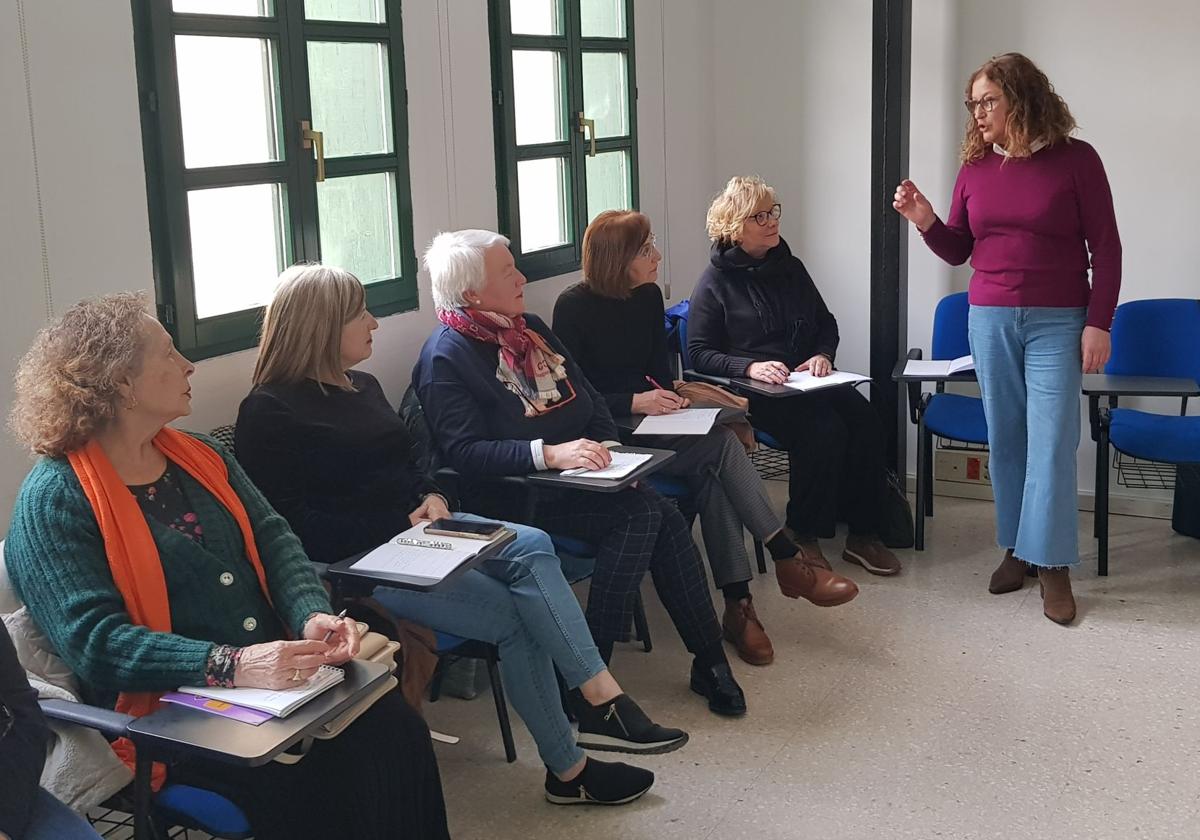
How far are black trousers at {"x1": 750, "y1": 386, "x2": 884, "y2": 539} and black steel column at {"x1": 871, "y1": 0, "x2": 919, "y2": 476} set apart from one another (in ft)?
1.05

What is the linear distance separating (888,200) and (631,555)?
6.76ft

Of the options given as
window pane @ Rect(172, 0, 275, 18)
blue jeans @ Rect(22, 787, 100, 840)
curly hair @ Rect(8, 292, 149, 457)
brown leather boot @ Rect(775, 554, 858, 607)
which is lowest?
brown leather boot @ Rect(775, 554, 858, 607)

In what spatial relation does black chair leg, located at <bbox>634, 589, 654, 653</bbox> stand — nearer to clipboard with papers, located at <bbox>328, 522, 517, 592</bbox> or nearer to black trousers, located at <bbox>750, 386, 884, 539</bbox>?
black trousers, located at <bbox>750, 386, 884, 539</bbox>

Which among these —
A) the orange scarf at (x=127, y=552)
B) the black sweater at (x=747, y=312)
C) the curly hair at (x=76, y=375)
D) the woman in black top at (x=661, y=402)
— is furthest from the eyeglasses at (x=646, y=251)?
the orange scarf at (x=127, y=552)

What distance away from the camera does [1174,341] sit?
440 cm

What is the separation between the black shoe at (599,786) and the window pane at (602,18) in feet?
9.08

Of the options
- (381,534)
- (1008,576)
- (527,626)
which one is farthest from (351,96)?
(1008,576)

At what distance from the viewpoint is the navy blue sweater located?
3.24 m

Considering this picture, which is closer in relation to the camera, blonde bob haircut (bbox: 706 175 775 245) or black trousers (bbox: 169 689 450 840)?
black trousers (bbox: 169 689 450 840)

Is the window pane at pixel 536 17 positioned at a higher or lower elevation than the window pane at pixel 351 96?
higher

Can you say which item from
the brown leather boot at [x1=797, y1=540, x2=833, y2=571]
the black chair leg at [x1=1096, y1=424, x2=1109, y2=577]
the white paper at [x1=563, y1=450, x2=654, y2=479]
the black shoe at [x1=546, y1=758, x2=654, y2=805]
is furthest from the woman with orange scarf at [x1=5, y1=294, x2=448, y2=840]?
the black chair leg at [x1=1096, y1=424, x2=1109, y2=577]

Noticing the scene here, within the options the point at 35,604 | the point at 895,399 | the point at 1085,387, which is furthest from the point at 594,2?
the point at 35,604

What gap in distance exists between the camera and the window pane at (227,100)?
10.1 ft

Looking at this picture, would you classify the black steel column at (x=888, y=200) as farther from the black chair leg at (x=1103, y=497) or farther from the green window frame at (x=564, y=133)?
the green window frame at (x=564, y=133)
